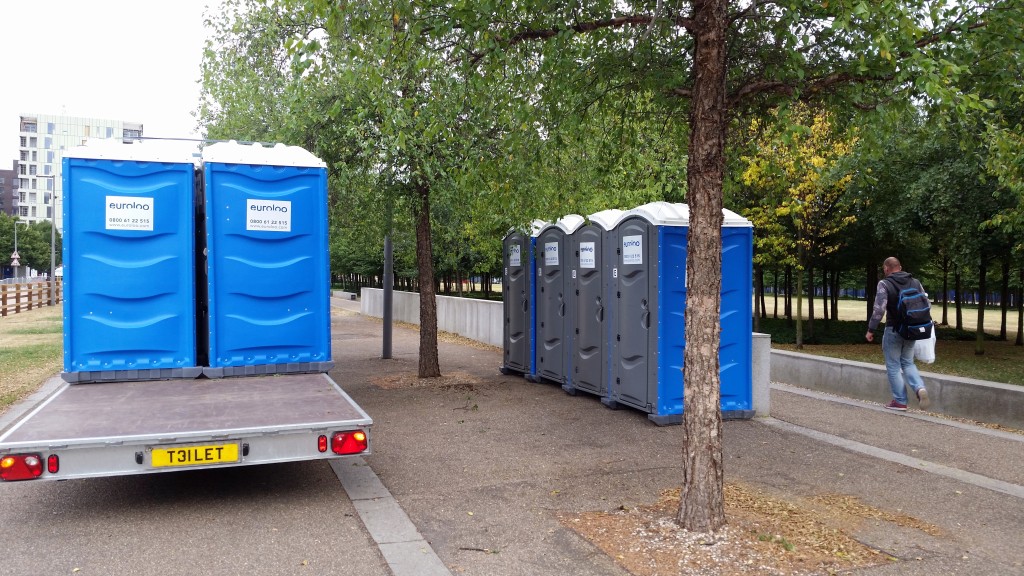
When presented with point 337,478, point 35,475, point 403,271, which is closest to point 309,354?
point 337,478

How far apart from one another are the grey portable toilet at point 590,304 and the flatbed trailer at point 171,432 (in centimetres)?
387

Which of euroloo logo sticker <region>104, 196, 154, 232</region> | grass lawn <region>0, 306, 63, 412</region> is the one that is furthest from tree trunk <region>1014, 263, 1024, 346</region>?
grass lawn <region>0, 306, 63, 412</region>

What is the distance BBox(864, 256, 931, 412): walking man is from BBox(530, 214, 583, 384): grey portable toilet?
364 cm

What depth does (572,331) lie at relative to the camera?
397 inches

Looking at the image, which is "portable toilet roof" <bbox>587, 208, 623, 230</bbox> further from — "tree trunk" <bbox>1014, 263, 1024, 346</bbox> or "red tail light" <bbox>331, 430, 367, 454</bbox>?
"tree trunk" <bbox>1014, 263, 1024, 346</bbox>

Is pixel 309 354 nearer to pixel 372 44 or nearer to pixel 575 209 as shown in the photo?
pixel 372 44

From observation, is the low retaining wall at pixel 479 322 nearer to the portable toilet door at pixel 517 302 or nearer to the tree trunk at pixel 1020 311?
the portable toilet door at pixel 517 302

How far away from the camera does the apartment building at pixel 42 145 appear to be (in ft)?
370

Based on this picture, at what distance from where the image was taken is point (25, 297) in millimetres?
33469

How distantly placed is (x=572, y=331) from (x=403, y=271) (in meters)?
24.0

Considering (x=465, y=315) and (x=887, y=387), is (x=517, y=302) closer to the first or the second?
(x=887, y=387)

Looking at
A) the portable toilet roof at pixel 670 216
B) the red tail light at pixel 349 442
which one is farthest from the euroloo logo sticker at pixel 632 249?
the red tail light at pixel 349 442

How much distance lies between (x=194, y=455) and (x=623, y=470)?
325 cm

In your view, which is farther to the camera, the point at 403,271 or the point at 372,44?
the point at 403,271
